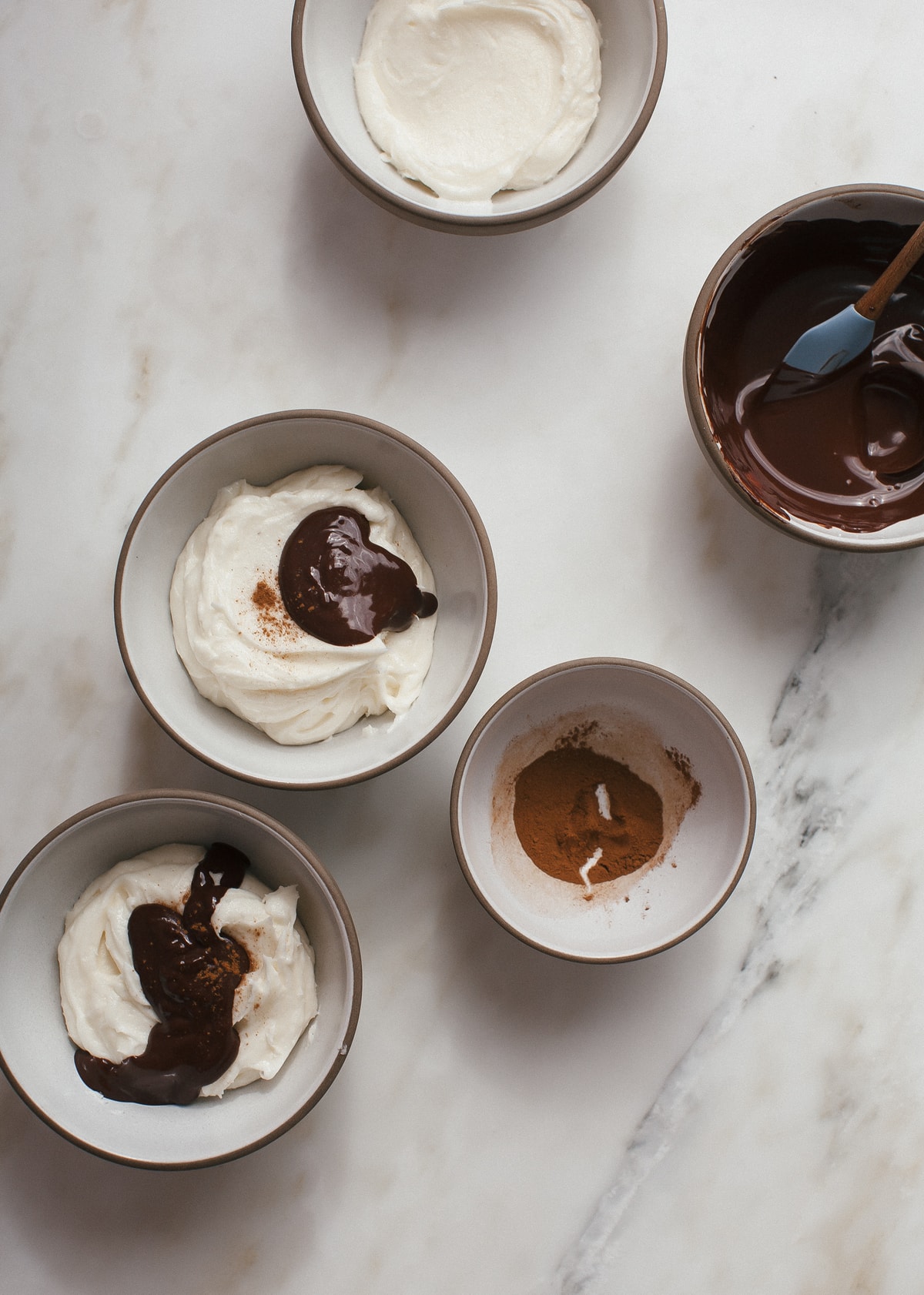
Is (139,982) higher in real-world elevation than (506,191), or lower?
lower

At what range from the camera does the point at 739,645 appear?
192cm

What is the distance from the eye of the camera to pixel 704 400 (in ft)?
5.67

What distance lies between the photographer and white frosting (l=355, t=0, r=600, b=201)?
178cm

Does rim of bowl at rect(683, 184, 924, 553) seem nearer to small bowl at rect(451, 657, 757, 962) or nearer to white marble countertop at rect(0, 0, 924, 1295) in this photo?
white marble countertop at rect(0, 0, 924, 1295)

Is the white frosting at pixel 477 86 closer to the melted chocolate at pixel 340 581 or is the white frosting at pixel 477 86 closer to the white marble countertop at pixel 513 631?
the white marble countertop at pixel 513 631

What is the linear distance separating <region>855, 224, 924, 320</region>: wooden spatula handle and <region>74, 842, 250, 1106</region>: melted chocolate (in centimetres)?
160

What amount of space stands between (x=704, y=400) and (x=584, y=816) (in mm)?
801

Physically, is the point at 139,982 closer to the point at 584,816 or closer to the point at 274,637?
the point at 274,637

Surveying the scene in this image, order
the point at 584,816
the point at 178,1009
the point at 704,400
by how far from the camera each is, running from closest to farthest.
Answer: the point at 178,1009
the point at 704,400
the point at 584,816

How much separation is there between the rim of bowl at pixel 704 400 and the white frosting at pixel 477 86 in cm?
37

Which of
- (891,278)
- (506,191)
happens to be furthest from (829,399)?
(506,191)

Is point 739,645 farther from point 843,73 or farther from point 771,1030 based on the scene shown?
point 843,73

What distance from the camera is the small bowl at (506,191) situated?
1.69m

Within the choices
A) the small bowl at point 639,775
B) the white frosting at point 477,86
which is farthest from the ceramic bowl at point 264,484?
the white frosting at point 477,86
